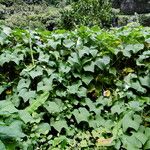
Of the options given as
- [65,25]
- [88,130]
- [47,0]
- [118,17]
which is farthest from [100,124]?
[47,0]

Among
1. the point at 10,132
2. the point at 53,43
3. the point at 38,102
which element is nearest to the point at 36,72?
the point at 53,43

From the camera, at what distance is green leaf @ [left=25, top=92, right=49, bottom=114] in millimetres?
3138

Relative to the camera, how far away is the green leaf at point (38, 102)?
3.14 m

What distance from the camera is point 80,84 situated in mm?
3631

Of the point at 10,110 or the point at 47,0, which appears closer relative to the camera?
the point at 10,110

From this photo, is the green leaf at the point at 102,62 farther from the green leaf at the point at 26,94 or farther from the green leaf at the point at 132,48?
the green leaf at the point at 26,94

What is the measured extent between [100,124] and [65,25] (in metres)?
18.3

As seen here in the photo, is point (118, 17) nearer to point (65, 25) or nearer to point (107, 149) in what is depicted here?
point (65, 25)

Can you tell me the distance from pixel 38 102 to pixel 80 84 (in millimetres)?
584

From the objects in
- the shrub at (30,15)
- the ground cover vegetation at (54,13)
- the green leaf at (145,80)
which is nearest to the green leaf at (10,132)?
the green leaf at (145,80)

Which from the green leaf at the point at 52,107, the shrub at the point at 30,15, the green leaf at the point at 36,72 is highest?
the green leaf at the point at 36,72

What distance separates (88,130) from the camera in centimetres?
354

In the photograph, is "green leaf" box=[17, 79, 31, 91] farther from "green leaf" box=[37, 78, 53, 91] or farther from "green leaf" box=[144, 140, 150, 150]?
"green leaf" box=[144, 140, 150, 150]

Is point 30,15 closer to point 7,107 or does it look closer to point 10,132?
point 7,107
